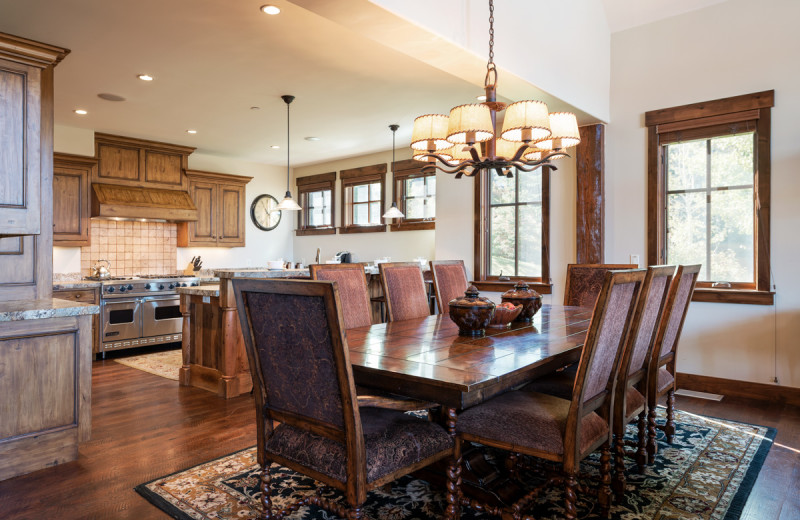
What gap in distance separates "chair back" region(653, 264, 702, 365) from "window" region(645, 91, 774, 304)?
1543 millimetres

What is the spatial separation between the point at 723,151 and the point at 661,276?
8.42ft

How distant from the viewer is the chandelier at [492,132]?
102 inches

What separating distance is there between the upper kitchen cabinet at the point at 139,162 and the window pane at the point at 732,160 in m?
6.04

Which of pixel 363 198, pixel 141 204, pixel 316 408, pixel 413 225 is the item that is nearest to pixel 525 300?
pixel 316 408

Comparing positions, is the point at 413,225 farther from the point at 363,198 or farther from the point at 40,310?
the point at 40,310

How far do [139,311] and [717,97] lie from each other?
6.12 meters

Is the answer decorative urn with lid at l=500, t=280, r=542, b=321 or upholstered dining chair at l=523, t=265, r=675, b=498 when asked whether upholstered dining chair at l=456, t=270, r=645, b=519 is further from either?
decorative urn with lid at l=500, t=280, r=542, b=321

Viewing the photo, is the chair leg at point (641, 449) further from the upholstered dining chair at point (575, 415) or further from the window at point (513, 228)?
the window at point (513, 228)

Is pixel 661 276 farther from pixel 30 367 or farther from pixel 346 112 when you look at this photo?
pixel 346 112

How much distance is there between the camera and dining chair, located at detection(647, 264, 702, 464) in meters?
2.54

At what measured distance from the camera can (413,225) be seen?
22.1 ft

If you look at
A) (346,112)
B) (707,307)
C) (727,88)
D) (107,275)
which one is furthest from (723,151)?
(107,275)

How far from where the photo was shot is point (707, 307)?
4.11m

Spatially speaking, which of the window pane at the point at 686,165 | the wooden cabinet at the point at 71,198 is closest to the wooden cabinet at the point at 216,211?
the wooden cabinet at the point at 71,198
